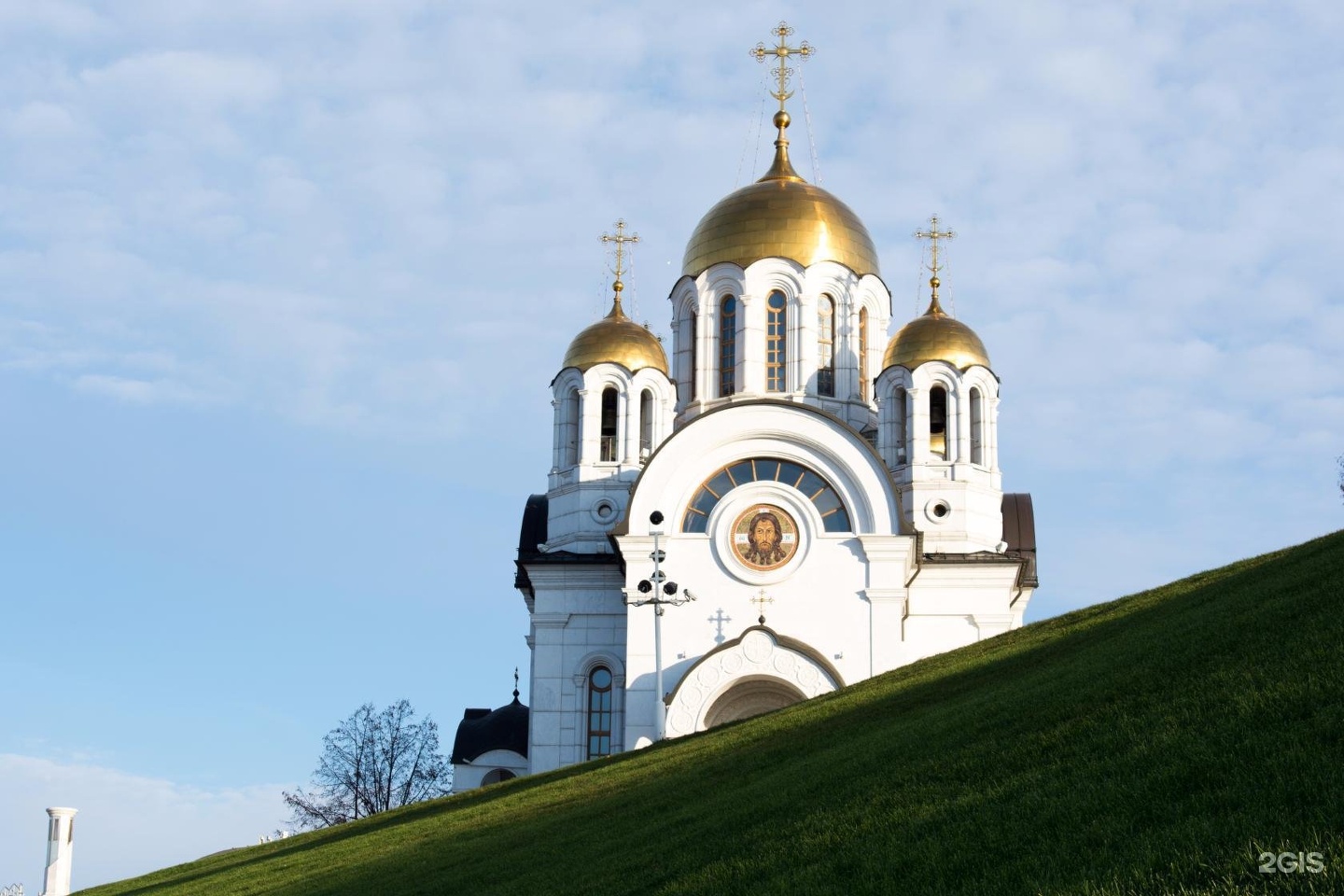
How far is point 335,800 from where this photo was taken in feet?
136

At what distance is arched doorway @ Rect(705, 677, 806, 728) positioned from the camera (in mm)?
26969

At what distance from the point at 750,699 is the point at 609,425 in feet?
23.3

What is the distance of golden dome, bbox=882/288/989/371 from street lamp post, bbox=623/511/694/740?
6554 millimetres

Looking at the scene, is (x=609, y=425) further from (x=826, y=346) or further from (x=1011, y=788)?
(x=1011, y=788)

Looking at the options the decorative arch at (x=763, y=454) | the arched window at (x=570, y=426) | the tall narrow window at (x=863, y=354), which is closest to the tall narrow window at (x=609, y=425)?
the arched window at (x=570, y=426)

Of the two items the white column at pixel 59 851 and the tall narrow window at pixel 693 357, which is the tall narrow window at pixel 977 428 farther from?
the white column at pixel 59 851

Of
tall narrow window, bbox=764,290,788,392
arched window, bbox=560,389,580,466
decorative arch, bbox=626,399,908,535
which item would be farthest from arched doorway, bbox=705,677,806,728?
tall narrow window, bbox=764,290,788,392

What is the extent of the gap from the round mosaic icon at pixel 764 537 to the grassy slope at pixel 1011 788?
346 inches

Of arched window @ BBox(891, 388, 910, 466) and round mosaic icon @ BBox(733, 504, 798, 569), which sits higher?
arched window @ BBox(891, 388, 910, 466)

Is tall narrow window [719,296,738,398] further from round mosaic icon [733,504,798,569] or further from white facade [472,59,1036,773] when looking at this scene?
round mosaic icon [733,504,798,569]

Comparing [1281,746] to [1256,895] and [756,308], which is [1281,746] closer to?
[1256,895]

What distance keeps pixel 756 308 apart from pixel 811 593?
701 centimetres

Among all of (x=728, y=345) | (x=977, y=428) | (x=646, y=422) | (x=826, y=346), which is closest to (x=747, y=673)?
(x=646, y=422)

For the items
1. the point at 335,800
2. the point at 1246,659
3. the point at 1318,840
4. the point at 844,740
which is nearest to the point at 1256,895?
the point at 1318,840
